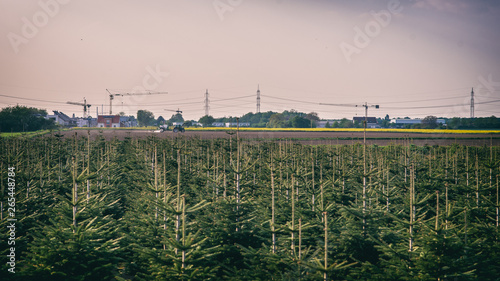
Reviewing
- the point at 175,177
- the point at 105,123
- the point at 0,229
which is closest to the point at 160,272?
the point at 0,229

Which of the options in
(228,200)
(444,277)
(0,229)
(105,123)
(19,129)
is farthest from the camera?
(105,123)

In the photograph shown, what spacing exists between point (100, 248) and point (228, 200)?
3220mm

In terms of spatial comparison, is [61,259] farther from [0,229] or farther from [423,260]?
[423,260]

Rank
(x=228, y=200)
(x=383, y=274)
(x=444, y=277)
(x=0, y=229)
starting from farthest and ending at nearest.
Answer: (x=228, y=200) < (x=0, y=229) < (x=383, y=274) < (x=444, y=277)

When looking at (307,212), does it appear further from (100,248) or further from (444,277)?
(100,248)

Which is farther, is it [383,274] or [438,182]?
[438,182]

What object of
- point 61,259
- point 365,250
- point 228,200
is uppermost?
point 228,200

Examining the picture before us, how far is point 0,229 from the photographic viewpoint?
23.2 feet

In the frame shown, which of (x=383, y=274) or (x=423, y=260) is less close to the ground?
(x=423, y=260)

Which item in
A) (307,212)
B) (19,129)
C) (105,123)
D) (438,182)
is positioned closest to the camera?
(307,212)

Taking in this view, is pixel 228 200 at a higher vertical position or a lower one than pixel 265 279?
higher

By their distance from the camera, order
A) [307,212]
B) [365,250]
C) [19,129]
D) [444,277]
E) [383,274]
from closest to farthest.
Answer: [444,277] < [383,274] < [365,250] < [307,212] < [19,129]

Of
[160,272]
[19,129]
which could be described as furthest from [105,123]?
[160,272]

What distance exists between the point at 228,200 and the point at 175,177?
703 cm
